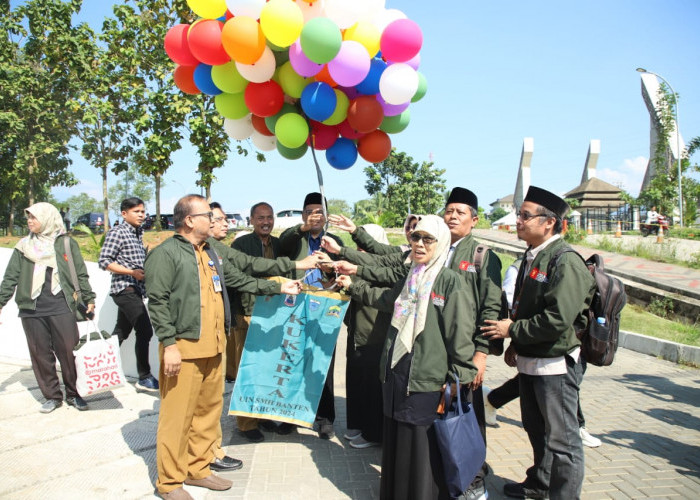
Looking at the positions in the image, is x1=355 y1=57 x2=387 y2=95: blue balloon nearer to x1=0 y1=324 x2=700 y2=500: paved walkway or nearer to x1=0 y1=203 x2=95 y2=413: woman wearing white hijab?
x1=0 y1=324 x2=700 y2=500: paved walkway

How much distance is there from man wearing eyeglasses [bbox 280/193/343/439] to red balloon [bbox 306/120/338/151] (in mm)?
494

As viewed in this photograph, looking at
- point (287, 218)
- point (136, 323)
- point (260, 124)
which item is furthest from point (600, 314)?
point (287, 218)

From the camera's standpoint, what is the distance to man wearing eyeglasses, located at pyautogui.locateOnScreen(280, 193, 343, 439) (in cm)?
423

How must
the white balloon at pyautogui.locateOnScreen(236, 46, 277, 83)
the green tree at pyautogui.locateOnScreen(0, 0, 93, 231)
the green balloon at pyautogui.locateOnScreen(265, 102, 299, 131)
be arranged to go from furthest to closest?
the green tree at pyautogui.locateOnScreen(0, 0, 93, 231), the green balloon at pyautogui.locateOnScreen(265, 102, 299, 131), the white balloon at pyautogui.locateOnScreen(236, 46, 277, 83)

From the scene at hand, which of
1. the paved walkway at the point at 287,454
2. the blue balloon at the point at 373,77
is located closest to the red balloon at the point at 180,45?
the blue balloon at the point at 373,77

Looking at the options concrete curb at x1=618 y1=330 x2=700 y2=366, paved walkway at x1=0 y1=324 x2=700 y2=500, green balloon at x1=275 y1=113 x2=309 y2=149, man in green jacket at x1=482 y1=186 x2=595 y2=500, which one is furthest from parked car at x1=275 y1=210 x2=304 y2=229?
man in green jacket at x1=482 y1=186 x2=595 y2=500

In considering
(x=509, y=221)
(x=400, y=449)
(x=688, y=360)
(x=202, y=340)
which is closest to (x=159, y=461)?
(x=202, y=340)

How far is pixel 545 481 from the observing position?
3277 millimetres

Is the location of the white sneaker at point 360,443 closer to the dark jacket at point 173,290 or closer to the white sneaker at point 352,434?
the white sneaker at point 352,434

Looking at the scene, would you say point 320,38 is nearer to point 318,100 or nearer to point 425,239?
point 318,100

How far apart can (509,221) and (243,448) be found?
43381 mm

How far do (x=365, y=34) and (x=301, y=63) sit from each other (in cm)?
53

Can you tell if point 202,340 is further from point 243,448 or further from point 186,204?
point 243,448

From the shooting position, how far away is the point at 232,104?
3896 millimetres
